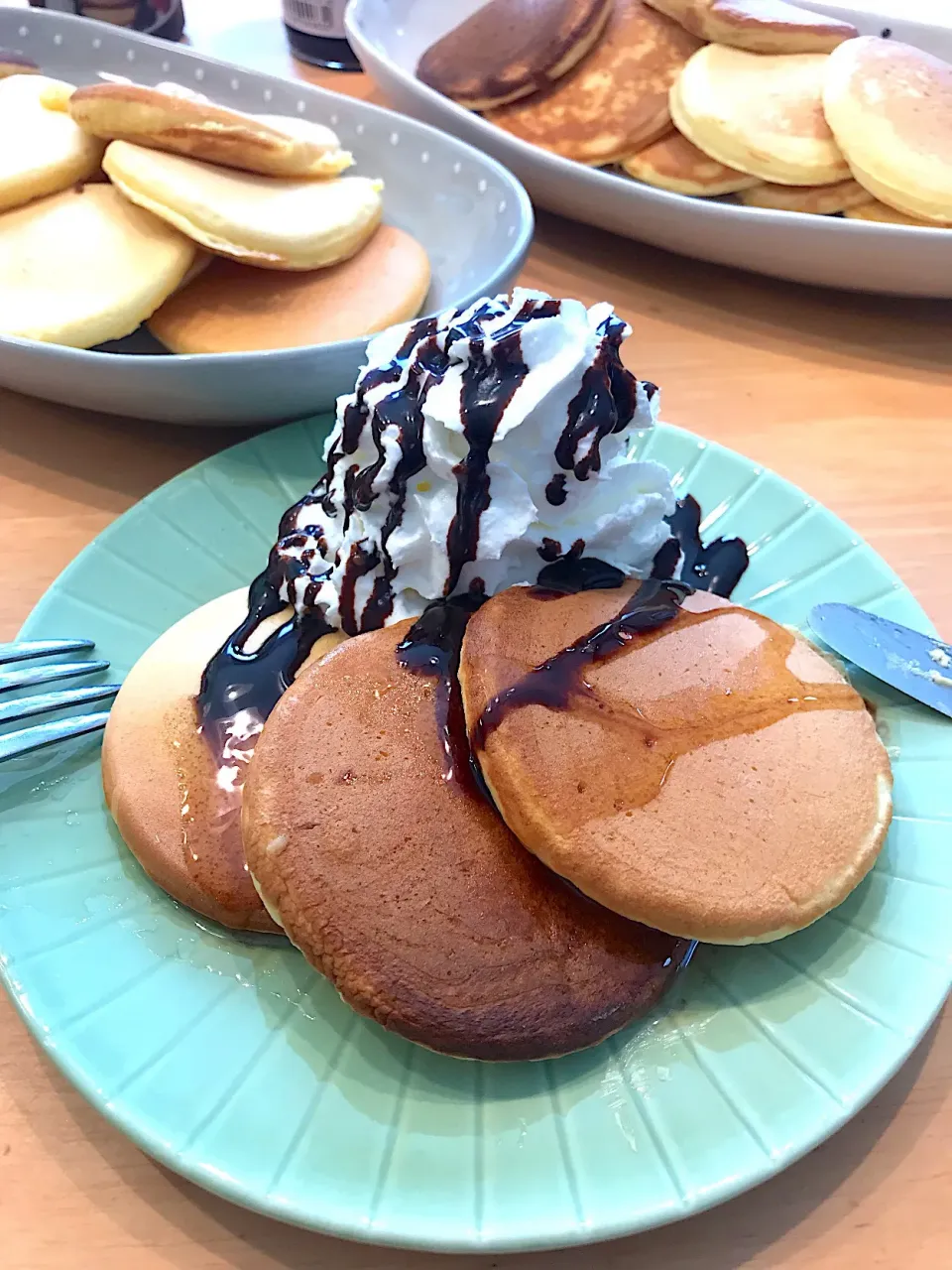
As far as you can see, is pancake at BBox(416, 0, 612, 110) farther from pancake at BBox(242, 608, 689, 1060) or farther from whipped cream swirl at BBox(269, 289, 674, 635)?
pancake at BBox(242, 608, 689, 1060)

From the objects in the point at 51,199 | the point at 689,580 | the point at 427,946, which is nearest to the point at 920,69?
the point at 689,580

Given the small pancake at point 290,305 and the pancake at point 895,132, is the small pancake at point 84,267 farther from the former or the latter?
the pancake at point 895,132

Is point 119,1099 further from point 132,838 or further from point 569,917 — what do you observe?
point 569,917

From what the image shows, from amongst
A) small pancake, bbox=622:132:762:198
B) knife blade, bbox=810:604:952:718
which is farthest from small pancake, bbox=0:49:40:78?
knife blade, bbox=810:604:952:718

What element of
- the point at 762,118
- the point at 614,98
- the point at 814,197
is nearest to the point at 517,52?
the point at 614,98

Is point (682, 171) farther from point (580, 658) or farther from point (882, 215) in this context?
point (580, 658)

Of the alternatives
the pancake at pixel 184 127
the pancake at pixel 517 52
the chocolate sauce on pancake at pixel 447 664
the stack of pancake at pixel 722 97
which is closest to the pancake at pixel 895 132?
the stack of pancake at pixel 722 97
